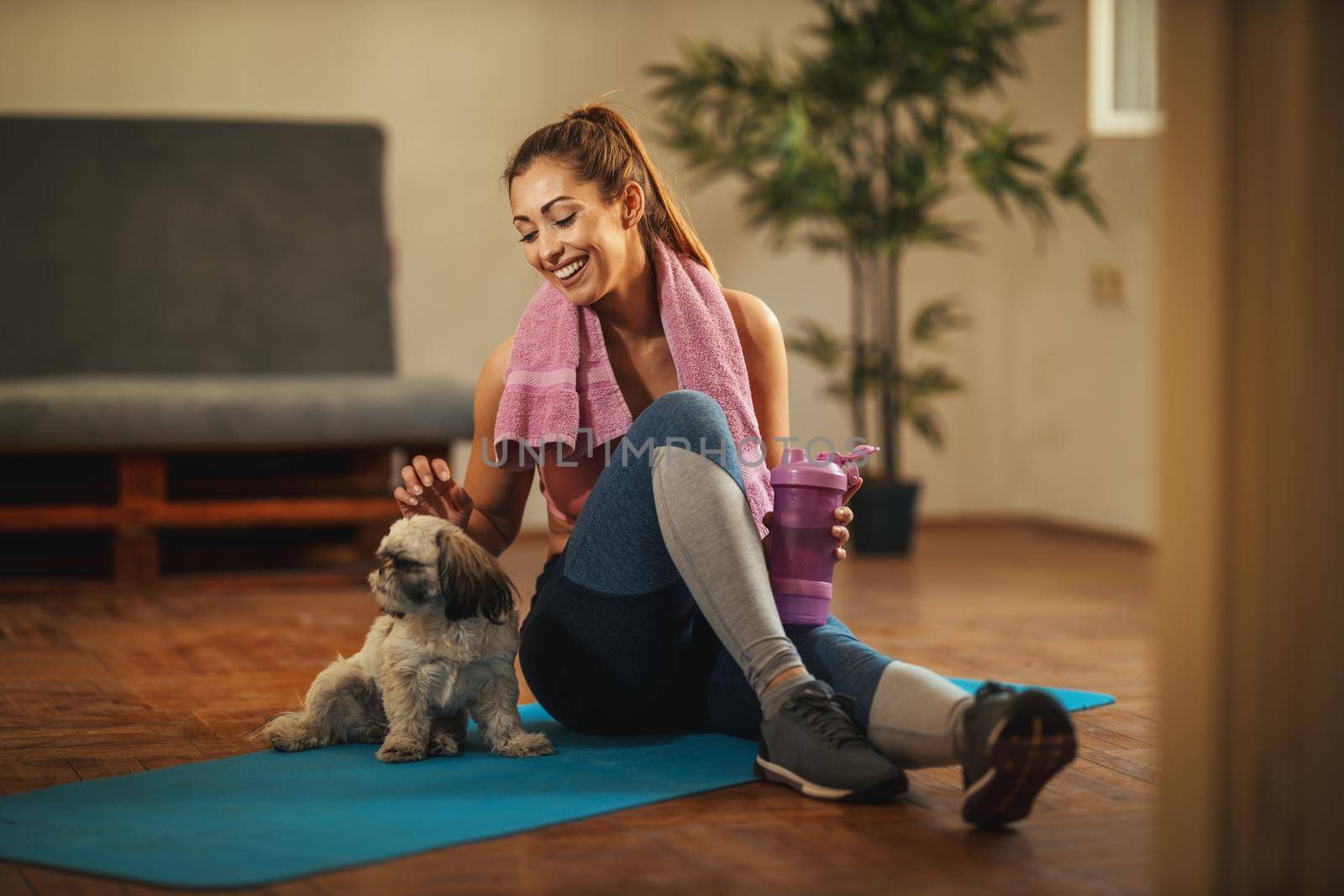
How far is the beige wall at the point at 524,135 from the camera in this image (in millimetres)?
4430

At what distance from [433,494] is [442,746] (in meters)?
0.32

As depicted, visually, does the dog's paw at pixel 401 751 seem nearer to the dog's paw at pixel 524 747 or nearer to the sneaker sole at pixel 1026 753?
the dog's paw at pixel 524 747

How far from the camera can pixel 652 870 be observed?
4.60ft

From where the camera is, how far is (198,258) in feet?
14.0

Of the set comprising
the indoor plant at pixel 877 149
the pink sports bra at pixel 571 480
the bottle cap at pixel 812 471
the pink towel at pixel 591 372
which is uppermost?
the indoor plant at pixel 877 149

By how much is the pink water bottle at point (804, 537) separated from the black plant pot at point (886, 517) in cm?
259

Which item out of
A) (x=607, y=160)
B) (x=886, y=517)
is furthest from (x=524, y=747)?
(x=886, y=517)

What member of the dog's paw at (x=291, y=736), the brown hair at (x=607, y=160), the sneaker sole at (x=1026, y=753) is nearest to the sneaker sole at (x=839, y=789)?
the sneaker sole at (x=1026, y=753)

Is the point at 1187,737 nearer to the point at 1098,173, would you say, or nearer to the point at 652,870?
the point at 652,870

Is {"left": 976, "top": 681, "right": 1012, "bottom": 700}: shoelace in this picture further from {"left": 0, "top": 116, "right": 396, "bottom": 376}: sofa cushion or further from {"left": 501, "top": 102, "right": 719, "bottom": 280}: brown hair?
{"left": 0, "top": 116, "right": 396, "bottom": 376}: sofa cushion

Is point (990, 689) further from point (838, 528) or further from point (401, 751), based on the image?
point (401, 751)

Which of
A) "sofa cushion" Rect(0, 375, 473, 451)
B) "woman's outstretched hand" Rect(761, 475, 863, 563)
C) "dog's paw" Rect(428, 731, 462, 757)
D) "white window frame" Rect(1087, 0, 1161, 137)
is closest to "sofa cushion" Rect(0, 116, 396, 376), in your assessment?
"sofa cushion" Rect(0, 375, 473, 451)

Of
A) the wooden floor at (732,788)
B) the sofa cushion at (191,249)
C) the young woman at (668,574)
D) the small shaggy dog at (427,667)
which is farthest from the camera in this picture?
the sofa cushion at (191,249)

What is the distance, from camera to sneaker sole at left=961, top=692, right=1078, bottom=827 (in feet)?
4.59
